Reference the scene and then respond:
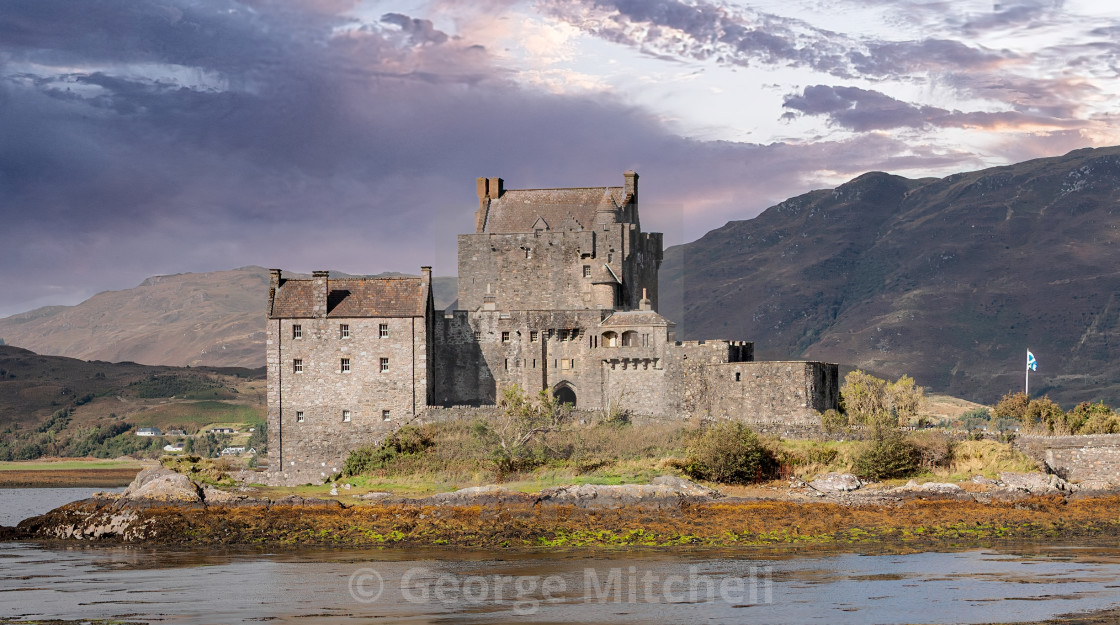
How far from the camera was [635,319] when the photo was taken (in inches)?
3049

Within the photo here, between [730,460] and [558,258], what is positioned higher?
[558,258]

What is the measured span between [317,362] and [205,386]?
129 meters

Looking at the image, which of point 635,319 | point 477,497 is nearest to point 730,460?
point 477,497

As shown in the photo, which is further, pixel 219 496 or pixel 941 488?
pixel 219 496

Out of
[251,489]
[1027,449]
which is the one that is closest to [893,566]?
[1027,449]

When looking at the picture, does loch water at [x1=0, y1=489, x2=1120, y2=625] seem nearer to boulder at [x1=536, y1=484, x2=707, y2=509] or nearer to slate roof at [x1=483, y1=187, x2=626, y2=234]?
boulder at [x1=536, y1=484, x2=707, y2=509]

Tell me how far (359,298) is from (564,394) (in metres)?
13.0

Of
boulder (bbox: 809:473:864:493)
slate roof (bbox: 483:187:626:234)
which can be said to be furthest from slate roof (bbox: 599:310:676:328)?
boulder (bbox: 809:473:864:493)

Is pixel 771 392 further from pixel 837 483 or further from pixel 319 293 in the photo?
pixel 319 293

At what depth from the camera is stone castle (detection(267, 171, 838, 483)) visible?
241 feet

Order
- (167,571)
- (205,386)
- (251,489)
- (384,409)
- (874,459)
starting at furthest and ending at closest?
(205,386) < (384,409) < (251,489) < (874,459) < (167,571)

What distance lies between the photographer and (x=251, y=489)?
6588 centimetres

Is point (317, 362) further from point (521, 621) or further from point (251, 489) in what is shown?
point (521, 621)

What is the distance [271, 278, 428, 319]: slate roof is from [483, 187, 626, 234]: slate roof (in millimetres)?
10274
